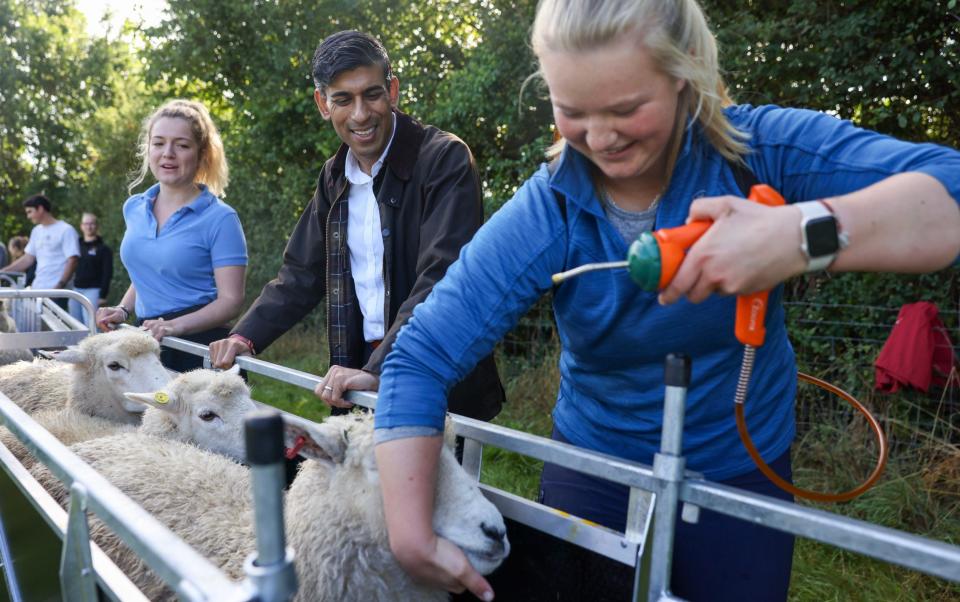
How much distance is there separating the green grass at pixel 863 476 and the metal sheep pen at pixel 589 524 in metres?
2.35

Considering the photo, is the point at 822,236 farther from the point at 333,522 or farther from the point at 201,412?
the point at 201,412

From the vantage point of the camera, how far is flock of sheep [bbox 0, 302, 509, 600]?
1824mm

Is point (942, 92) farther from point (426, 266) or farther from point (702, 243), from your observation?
point (702, 243)

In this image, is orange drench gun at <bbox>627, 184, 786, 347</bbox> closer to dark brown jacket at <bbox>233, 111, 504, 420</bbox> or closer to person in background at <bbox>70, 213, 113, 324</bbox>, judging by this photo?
dark brown jacket at <bbox>233, 111, 504, 420</bbox>

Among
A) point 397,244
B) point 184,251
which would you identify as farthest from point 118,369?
point 397,244

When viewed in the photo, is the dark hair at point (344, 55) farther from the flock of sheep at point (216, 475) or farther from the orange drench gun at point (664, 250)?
the orange drench gun at point (664, 250)

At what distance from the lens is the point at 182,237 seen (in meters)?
3.79

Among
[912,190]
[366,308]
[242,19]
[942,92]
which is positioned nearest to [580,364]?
[912,190]

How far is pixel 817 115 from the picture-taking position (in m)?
1.42

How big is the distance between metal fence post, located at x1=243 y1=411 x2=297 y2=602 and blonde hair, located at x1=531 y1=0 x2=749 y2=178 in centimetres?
→ 84

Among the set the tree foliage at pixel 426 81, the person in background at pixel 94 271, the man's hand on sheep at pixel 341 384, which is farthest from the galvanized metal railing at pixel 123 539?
the person in background at pixel 94 271

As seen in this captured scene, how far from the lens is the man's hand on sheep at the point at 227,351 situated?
2.95 meters

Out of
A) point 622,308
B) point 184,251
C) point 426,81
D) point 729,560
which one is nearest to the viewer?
point 622,308

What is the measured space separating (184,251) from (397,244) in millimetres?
1500
